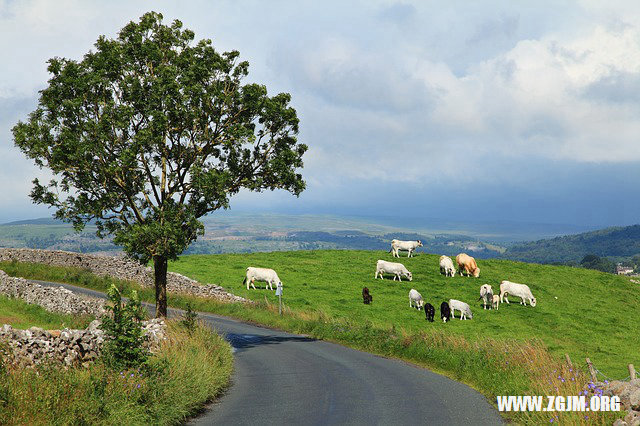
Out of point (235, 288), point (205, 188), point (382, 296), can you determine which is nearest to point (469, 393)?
point (205, 188)

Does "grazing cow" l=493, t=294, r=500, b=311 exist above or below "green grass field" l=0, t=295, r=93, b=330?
below

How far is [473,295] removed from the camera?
53.3 meters

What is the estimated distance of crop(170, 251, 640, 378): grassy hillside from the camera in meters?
41.0

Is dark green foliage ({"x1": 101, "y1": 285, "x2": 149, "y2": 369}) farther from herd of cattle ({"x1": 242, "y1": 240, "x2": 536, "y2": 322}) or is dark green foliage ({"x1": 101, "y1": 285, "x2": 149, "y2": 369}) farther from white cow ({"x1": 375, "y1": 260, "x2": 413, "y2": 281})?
white cow ({"x1": 375, "y1": 260, "x2": 413, "y2": 281})

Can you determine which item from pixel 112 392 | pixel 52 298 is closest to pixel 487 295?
pixel 52 298

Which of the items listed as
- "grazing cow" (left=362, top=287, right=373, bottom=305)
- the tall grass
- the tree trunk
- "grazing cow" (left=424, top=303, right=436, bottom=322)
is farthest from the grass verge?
the tall grass

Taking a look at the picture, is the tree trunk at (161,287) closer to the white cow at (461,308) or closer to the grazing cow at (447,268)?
the white cow at (461,308)

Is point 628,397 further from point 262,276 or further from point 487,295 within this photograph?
point 262,276

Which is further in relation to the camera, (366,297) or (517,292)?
(517,292)

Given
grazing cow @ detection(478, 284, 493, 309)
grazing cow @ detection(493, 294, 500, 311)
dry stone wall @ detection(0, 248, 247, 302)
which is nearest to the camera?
dry stone wall @ detection(0, 248, 247, 302)

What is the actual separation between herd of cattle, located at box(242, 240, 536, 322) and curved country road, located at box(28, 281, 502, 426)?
14464 millimetres

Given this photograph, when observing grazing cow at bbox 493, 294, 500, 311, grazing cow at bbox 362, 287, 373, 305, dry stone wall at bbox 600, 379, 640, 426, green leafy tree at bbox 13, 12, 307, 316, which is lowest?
grazing cow at bbox 493, 294, 500, 311

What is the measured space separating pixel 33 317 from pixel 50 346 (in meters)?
15.0

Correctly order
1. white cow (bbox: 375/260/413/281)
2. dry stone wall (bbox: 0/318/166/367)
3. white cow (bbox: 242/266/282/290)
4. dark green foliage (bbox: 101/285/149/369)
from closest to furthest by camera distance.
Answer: dry stone wall (bbox: 0/318/166/367), dark green foliage (bbox: 101/285/149/369), white cow (bbox: 242/266/282/290), white cow (bbox: 375/260/413/281)
